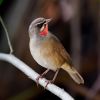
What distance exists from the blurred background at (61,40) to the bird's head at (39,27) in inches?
45.3

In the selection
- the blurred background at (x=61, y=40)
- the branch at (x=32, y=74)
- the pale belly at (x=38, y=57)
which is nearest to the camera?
the branch at (x=32, y=74)

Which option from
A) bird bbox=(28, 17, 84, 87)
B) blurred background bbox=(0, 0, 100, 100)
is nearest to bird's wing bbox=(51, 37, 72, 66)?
bird bbox=(28, 17, 84, 87)

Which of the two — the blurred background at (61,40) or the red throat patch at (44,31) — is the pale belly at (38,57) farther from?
the blurred background at (61,40)

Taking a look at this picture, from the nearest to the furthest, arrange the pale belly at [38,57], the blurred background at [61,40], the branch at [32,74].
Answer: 1. the branch at [32,74]
2. the pale belly at [38,57]
3. the blurred background at [61,40]

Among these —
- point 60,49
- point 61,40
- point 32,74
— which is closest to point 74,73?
Answer: point 60,49

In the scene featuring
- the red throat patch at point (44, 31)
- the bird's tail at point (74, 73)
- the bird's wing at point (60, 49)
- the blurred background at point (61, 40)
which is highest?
the red throat patch at point (44, 31)

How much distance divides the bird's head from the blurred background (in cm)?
115

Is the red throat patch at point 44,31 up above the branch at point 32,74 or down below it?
above

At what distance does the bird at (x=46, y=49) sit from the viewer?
142cm

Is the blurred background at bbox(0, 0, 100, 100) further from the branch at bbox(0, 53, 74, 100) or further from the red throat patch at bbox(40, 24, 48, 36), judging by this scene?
the red throat patch at bbox(40, 24, 48, 36)

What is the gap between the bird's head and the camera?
1360 mm

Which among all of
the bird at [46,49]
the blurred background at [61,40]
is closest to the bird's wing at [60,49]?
the bird at [46,49]

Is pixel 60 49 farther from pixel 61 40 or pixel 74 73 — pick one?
pixel 61 40

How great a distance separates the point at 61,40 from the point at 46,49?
64.1 inches
